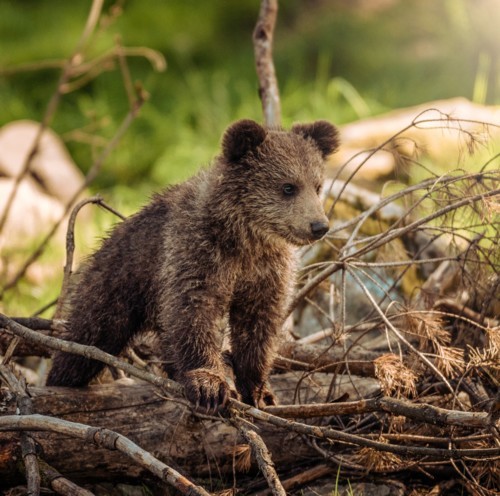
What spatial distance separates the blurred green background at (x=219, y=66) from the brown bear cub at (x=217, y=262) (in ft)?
16.4

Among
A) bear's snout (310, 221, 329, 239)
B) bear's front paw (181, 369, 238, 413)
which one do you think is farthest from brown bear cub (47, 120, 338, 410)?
bear's front paw (181, 369, 238, 413)

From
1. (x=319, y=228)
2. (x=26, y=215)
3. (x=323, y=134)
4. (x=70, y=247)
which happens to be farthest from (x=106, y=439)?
(x=26, y=215)

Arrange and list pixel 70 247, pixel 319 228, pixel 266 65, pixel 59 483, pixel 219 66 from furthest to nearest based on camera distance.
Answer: pixel 219 66 → pixel 266 65 → pixel 70 247 → pixel 319 228 → pixel 59 483

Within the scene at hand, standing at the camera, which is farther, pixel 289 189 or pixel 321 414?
pixel 289 189

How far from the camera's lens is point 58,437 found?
11.9ft

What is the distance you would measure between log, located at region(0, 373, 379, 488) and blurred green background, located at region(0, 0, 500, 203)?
5295 mm

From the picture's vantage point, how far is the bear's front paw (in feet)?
11.0

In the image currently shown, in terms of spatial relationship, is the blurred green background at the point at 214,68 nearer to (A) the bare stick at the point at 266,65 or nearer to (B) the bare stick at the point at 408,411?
(A) the bare stick at the point at 266,65

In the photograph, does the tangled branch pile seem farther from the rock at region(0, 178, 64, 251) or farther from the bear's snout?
the rock at region(0, 178, 64, 251)

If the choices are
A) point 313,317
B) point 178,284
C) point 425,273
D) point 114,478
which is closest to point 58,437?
point 114,478

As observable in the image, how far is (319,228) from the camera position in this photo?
3660 mm

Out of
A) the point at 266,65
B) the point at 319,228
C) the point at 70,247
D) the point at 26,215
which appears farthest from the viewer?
the point at 26,215

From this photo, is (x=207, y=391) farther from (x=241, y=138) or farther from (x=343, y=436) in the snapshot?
(x=241, y=138)

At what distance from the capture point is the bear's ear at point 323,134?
408cm
